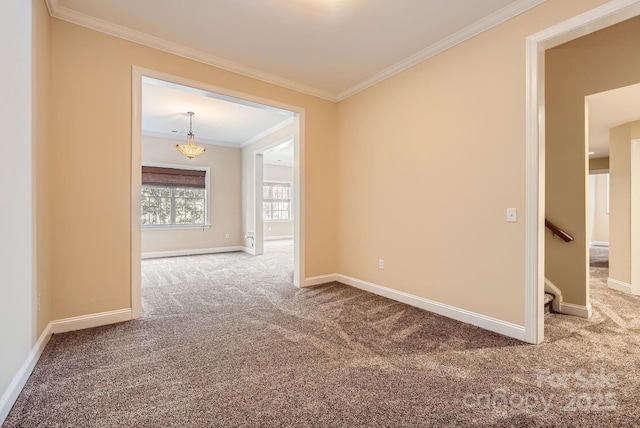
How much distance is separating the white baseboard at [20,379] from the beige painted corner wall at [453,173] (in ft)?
10.7

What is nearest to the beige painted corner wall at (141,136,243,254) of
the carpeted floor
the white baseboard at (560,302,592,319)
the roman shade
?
the roman shade

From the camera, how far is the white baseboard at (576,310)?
2.90 metres

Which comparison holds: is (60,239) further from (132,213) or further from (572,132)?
(572,132)

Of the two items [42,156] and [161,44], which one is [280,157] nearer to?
[161,44]

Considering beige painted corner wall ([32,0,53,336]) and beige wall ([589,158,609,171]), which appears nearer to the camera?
beige painted corner wall ([32,0,53,336])

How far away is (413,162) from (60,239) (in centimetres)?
357

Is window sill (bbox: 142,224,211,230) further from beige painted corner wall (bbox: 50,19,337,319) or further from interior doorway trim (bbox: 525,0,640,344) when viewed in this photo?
interior doorway trim (bbox: 525,0,640,344)

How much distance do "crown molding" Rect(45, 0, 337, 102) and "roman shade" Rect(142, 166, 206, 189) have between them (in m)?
4.20

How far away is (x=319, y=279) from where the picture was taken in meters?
4.22

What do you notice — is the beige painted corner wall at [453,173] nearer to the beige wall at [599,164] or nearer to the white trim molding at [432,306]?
the white trim molding at [432,306]

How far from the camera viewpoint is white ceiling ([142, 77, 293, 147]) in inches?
172

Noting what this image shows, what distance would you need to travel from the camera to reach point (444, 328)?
2631mm

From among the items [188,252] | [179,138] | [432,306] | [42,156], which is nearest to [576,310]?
[432,306]

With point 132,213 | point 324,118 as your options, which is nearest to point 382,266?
point 324,118
